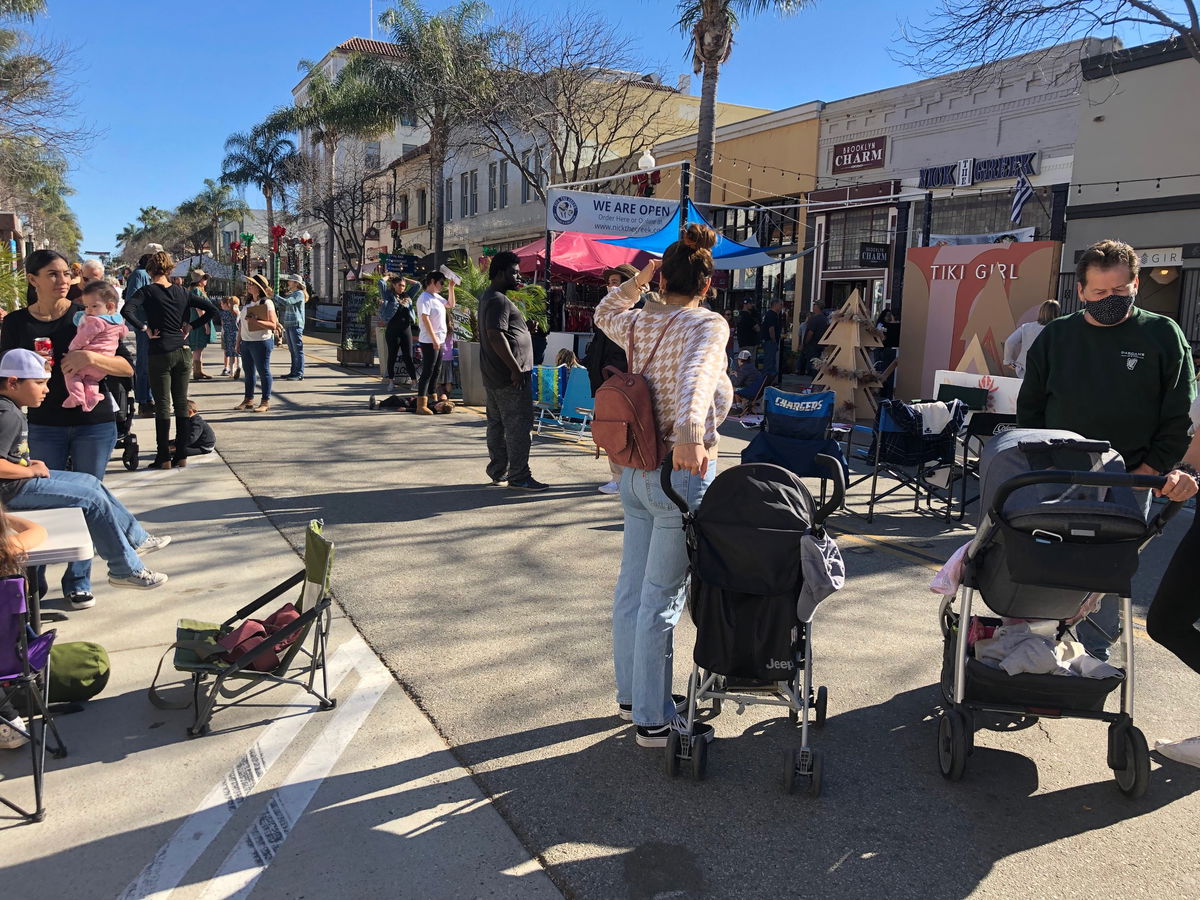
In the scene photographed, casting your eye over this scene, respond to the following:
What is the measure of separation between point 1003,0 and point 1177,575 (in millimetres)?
13108

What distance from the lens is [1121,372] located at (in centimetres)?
373

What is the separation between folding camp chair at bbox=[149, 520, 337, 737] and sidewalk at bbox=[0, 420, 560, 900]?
78 mm

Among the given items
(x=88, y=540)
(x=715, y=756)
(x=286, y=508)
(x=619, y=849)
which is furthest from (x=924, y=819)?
(x=286, y=508)

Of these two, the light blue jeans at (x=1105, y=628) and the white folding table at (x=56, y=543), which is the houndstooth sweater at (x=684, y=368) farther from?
the white folding table at (x=56, y=543)

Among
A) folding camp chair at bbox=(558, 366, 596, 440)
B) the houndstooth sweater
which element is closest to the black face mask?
the houndstooth sweater

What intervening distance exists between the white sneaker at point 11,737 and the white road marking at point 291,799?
1.05 meters

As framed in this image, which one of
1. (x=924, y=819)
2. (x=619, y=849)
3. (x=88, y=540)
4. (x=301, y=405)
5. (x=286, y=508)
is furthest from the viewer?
(x=301, y=405)

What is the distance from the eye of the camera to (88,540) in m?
3.58

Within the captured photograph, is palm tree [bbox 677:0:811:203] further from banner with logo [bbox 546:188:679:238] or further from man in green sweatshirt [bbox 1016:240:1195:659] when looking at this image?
man in green sweatshirt [bbox 1016:240:1195:659]

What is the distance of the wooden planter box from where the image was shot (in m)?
19.1

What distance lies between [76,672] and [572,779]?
212 centimetres

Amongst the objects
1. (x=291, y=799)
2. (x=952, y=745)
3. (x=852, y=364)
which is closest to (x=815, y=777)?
(x=952, y=745)

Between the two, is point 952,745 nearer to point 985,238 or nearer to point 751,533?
point 751,533

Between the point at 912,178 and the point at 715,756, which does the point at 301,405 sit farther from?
the point at 912,178
